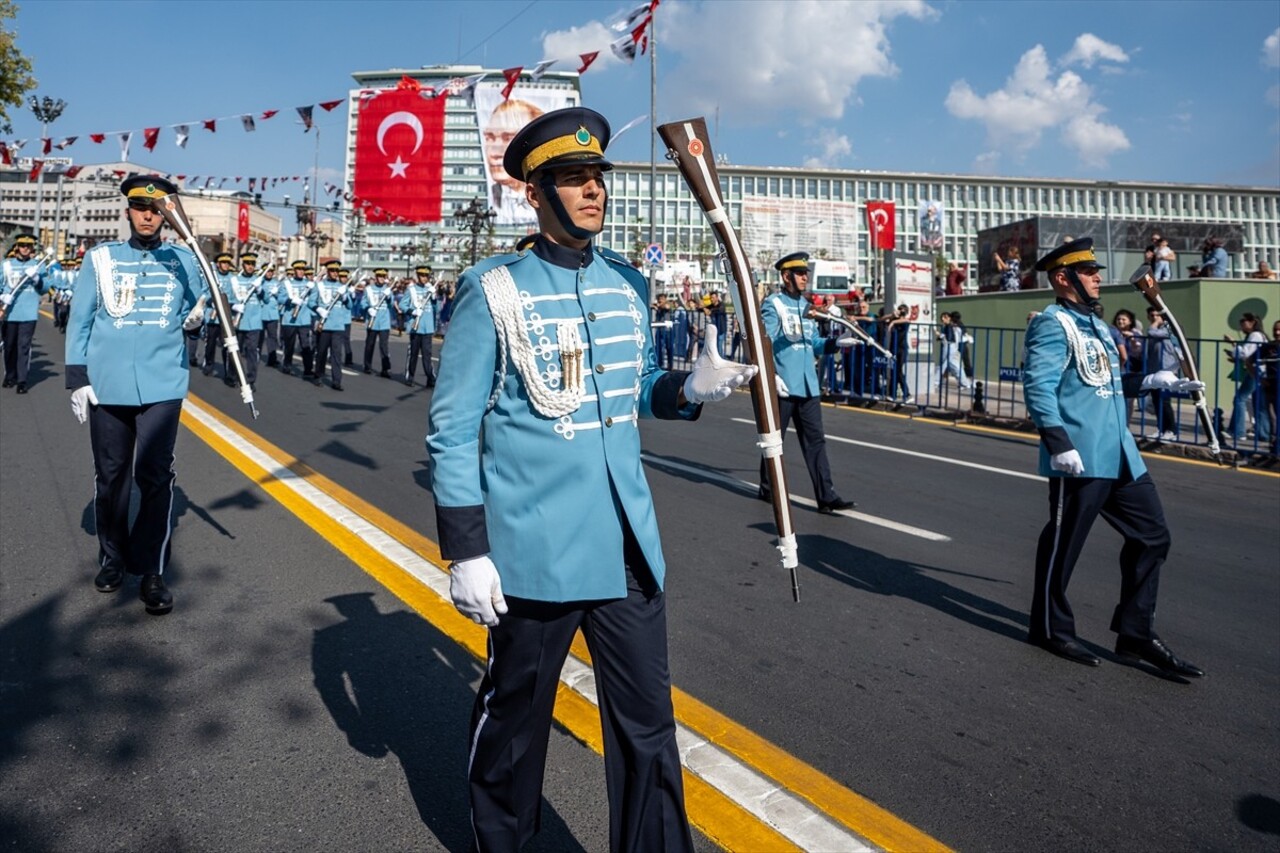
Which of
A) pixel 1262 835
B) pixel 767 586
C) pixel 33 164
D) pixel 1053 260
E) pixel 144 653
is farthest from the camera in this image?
pixel 33 164

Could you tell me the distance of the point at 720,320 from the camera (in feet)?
64.8

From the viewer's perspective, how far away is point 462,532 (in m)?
2.21

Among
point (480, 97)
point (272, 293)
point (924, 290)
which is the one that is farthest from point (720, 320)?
point (272, 293)

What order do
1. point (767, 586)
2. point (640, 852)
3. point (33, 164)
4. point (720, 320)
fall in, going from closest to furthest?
point (640, 852) < point (767, 586) < point (720, 320) < point (33, 164)

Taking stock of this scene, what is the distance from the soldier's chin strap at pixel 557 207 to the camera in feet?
7.71

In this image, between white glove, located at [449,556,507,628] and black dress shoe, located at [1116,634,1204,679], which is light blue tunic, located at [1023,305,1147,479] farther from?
white glove, located at [449,556,507,628]

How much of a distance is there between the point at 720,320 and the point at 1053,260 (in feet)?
50.3

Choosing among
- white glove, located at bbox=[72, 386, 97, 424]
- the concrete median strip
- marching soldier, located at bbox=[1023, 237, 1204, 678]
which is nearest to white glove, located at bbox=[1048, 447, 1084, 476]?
marching soldier, located at bbox=[1023, 237, 1204, 678]

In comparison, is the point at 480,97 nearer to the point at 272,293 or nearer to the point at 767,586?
the point at 272,293

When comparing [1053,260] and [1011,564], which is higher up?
[1053,260]

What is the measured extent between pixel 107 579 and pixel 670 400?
3.60 m

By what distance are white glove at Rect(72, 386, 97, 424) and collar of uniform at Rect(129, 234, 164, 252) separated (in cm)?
73

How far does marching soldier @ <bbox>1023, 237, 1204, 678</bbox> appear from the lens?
4242mm

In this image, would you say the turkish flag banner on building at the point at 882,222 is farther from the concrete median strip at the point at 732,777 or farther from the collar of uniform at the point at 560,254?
the collar of uniform at the point at 560,254
